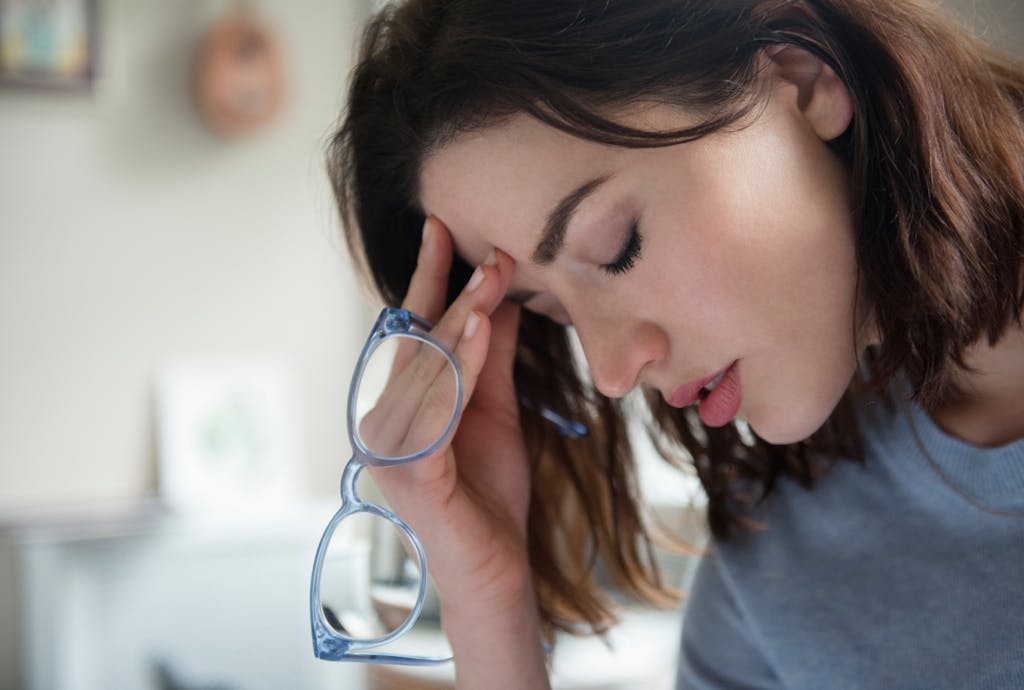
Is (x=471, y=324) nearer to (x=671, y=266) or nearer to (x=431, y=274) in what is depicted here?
(x=431, y=274)

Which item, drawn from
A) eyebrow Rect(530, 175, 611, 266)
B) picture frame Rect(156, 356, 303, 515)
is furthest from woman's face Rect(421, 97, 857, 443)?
picture frame Rect(156, 356, 303, 515)

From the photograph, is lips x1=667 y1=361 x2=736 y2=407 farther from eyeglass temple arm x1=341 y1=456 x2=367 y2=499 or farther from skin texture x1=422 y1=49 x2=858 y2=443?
eyeglass temple arm x1=341 y1=456 x2=367 y2=499

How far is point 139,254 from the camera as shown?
291 cm

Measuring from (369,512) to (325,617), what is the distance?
0.09m

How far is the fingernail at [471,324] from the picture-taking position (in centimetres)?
91

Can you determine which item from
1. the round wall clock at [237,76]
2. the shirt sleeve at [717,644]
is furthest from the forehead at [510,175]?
the round wall clock at [237,76]

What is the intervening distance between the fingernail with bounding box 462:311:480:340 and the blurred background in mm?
1736

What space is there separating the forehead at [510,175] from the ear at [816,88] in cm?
16

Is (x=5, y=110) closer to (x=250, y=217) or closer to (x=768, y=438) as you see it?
(x=250, y=217)

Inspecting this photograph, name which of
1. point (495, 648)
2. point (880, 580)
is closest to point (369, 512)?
point (495, 648)

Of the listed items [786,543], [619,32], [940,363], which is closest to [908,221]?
[940,363]

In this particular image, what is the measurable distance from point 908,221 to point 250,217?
2.46 metres

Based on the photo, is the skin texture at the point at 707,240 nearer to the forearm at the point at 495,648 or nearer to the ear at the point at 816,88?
the ear at the point at 816,88

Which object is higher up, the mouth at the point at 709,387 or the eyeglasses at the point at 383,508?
the mouth at the point at 709,387
